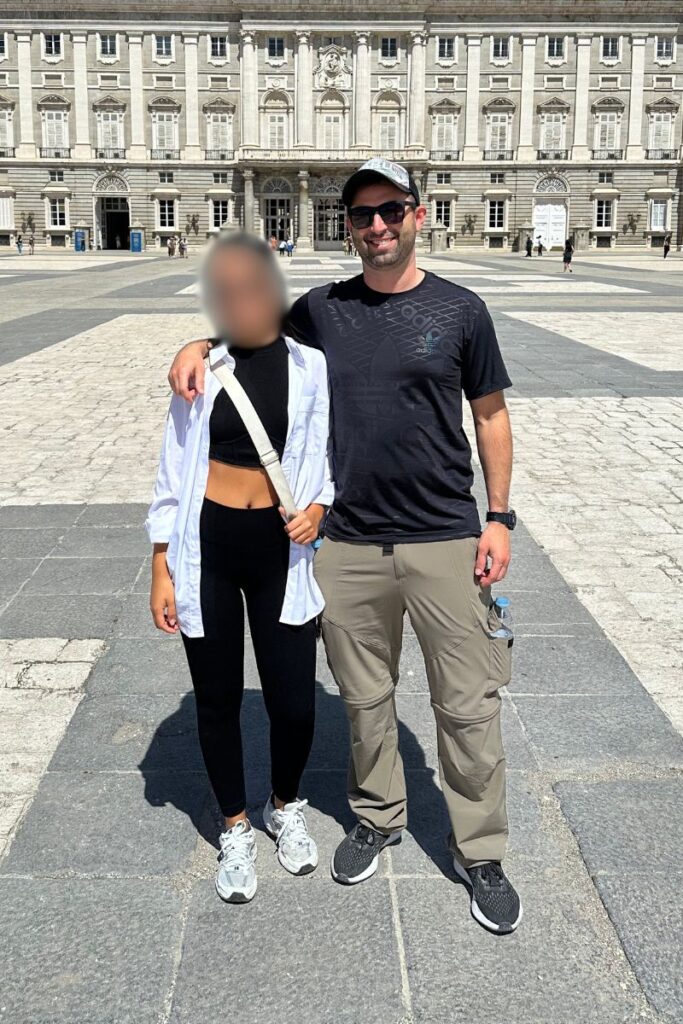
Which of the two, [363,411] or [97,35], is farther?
[97,35]

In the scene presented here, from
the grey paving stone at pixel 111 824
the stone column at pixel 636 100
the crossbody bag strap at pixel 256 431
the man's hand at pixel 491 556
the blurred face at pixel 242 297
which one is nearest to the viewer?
the blurred face at pixel 242 297

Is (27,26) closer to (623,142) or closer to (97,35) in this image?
(97,35)

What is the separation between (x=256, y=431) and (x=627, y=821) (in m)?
1.68

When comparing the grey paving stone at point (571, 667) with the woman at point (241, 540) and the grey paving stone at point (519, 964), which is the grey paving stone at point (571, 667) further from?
the woman at point (241, 540)

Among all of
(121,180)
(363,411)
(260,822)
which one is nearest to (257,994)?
(260,822)

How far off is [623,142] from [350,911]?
7166 centimetres

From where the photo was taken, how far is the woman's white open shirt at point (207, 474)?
2.75m

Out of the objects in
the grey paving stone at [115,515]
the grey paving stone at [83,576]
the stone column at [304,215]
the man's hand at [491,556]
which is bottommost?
the grey paving stone at [83,576]

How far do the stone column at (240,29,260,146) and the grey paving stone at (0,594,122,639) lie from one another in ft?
214

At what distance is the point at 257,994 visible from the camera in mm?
2467

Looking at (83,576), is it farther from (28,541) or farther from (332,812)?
(332,812)

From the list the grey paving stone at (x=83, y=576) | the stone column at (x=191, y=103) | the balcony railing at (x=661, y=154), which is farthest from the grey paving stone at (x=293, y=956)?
the balcony railing at (x=661, y=154)

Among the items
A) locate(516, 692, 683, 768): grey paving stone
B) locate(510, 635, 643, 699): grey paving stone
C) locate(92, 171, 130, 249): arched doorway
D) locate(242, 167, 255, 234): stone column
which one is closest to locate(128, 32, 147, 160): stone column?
locate(92, 171, 130, 249): arched doorway

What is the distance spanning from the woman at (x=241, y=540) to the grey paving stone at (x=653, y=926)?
2.78ft
